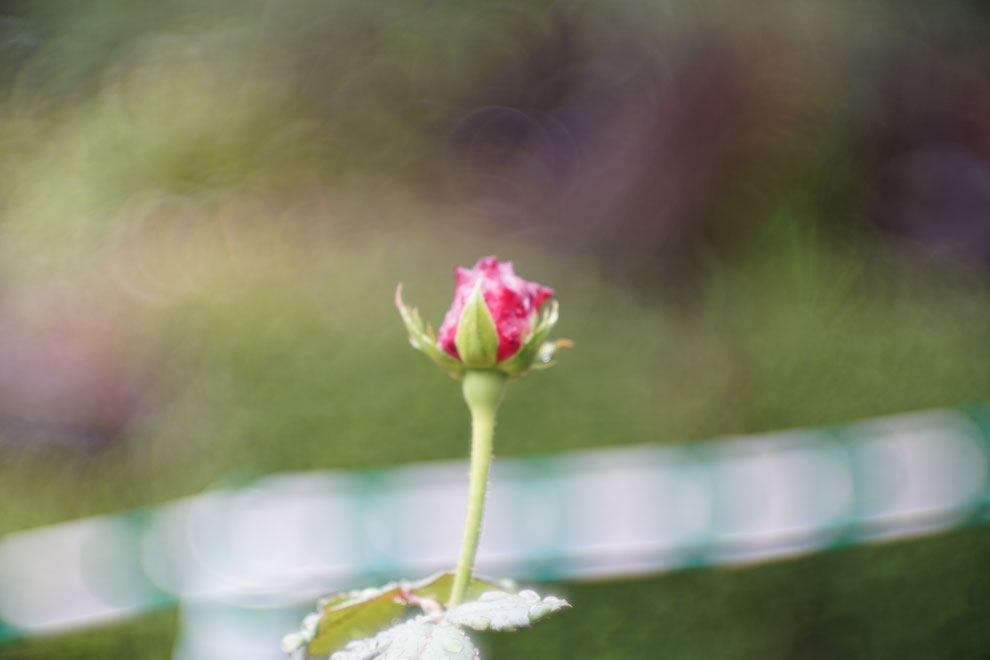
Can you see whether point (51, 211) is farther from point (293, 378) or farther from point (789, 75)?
point (789, 75)

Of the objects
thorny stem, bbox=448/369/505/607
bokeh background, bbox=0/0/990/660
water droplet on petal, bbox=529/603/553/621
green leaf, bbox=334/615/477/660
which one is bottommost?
green leaf, bbox=334/615/477/660

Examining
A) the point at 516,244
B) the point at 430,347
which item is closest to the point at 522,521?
the point at 516,244

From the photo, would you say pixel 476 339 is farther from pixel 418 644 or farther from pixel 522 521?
pixel 522 521

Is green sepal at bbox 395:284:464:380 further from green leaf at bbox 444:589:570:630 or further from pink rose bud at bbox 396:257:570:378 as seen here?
green leaf at bbox 444:589:570:630

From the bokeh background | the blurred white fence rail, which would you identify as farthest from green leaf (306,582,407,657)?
the bokeh background

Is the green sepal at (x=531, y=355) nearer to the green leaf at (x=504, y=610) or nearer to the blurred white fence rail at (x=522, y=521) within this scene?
the green leaf at (x=504, y=610)

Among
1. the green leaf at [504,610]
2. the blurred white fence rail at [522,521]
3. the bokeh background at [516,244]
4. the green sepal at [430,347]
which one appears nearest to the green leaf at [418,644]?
the green leaf at [504,610]

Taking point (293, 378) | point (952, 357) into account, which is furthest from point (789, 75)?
point (293, 378)
